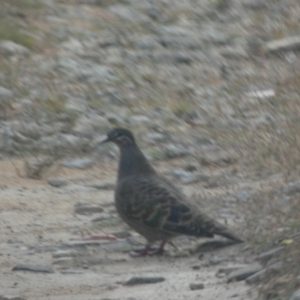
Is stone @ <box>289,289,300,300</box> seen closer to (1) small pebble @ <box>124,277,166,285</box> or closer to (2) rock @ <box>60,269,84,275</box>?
(1) small pebble @ <box>124,277,166,285</box>

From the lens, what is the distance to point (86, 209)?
8.84m

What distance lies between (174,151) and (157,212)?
115 inches

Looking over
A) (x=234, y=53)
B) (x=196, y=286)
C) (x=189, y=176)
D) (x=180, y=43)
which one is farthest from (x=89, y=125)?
(x=196, y=286)

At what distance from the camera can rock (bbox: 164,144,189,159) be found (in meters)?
10.7

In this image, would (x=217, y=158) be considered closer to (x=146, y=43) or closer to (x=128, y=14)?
(x=146, y=43)

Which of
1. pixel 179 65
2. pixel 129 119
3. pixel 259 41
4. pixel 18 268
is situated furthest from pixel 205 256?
pixel 259 41

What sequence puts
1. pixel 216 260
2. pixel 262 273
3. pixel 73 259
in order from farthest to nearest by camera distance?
pixel 73 259 → pixel 216 260 → pixel 262 273

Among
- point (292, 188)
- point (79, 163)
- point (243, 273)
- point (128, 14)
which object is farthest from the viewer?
point (128, 14)

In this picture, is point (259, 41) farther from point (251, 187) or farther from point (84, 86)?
point (251, 187)

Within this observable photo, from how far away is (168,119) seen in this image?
1170cm

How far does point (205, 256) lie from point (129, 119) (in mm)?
4208

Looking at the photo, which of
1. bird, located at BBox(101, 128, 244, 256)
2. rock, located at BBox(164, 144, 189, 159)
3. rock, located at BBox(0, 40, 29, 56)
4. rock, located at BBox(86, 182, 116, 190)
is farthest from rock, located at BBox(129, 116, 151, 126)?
bird, located at BBox(101, 128, 244, 256)

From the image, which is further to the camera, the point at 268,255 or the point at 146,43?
the point at 146,43

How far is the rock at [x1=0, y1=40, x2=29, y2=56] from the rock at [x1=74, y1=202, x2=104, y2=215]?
4245mm
